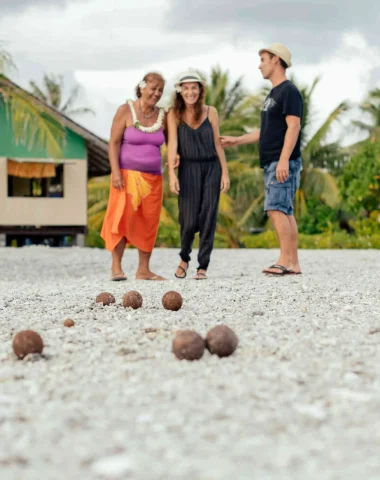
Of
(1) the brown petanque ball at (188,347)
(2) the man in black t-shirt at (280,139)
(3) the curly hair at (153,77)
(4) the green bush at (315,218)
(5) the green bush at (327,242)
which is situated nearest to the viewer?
(1) the brown petanque ball at (188,347)

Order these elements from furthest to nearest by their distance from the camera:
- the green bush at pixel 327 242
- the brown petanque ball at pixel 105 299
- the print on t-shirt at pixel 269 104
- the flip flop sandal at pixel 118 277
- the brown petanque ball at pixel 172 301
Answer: the green bush at pixel 327 242, the flip flop sandal at pixel 118 277, the print on t-shirt at pixel 269 104, the brown petanque ball at pixel 105 299, the brown petanque ball at pixel 172 301

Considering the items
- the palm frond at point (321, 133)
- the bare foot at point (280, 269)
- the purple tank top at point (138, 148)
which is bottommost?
the bare foot at point (280, 269)

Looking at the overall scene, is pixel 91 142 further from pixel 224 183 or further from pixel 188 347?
pixel 188 347

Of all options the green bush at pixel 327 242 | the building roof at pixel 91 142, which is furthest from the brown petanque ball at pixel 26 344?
the green bush at pixel 327 242

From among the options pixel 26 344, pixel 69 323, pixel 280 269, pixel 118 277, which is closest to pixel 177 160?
pixel 118 277

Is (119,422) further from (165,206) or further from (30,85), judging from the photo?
(30,85)

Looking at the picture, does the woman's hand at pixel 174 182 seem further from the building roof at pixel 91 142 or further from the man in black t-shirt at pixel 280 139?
the building roof at pixel 91 142

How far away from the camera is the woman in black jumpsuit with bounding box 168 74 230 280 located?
683 centimetres

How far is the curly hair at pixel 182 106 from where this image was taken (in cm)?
683

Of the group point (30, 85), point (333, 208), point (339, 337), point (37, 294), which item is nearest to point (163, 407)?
point (339, 337)

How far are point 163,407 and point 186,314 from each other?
2.09 m

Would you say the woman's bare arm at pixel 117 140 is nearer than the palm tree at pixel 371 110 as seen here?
Yes

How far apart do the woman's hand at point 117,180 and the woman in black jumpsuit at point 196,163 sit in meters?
0.47

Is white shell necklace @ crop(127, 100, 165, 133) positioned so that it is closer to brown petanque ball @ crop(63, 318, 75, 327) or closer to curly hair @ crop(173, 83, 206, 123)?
curly hair @ crop(173, 83, 206, 123)
